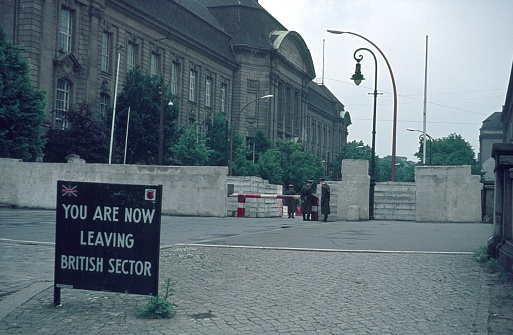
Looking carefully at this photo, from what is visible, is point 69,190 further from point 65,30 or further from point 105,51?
point 105,51

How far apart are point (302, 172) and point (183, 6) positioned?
812 inches

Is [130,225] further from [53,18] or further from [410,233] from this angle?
[53,18]

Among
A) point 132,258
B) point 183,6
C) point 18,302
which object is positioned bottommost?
point 18,302

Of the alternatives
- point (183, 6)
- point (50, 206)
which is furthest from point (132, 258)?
point (183, 6)

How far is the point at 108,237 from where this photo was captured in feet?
21.3

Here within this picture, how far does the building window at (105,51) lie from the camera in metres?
53.6

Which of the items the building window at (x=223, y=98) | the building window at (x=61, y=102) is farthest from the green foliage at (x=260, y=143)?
the building window at (x=61, y=102)

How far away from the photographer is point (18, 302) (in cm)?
704

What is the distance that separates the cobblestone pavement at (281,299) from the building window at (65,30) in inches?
1550

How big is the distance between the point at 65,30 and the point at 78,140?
9.54 metres

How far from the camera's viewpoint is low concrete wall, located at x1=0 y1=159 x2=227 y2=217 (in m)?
25.8

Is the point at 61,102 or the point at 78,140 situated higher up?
the point at 61,102

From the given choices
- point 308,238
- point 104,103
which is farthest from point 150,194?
point 104,103

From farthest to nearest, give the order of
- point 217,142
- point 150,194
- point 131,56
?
point 217,142, point 131,56, point 150,194
